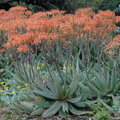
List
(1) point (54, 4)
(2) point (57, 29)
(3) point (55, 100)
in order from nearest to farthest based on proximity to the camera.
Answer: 1. (3) point (55, 100)
2. (2) point (57, 29)
3. (1) point (54, 4)

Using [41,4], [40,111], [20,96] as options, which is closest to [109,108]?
[40,111]

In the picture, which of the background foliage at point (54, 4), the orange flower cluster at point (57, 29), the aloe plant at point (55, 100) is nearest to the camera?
the aloe plant at point (55, 100)

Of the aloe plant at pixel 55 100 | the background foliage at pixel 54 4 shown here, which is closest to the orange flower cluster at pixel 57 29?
the aloe plant at pixel 55 100

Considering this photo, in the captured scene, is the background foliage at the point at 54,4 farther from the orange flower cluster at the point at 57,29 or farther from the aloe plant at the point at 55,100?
the aloe plant at the point at 55,100

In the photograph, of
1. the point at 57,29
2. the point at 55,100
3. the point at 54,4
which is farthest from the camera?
the point at 54,4

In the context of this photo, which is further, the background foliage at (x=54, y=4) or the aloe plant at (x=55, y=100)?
the background foliage at (x=54, y=4)

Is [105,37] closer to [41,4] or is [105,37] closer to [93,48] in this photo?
[93,48]

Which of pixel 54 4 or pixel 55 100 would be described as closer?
pixel 55 100

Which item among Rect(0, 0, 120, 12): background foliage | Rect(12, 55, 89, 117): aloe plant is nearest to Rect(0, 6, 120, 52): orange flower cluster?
Rect(12, 55, 89, 117): aloe plant

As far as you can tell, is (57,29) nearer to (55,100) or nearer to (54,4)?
(55,100)

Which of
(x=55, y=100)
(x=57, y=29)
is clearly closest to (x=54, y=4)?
(x=57, y=29)

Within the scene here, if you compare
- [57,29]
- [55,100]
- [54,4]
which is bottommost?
[55,100]

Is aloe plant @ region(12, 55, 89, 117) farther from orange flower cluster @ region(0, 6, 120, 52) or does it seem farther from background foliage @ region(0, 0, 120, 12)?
background foliage @ region(0, 0, 120, 12)

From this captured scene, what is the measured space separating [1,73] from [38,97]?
3469 mm
